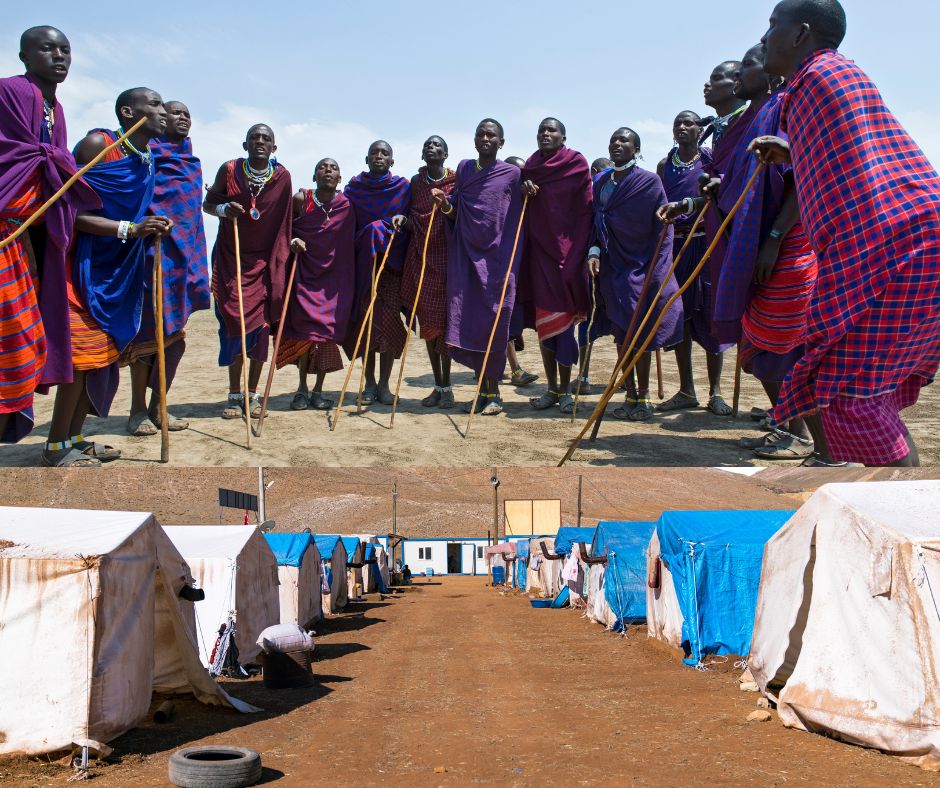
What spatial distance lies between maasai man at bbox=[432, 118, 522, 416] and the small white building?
34768 mm

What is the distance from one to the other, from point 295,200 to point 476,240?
7.34ft

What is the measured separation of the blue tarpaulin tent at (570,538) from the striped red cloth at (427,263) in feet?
27.0

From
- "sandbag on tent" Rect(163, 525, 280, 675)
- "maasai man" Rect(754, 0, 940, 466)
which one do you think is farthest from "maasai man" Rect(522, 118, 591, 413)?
"maasai man" Rect(754, 0, 940, 466)

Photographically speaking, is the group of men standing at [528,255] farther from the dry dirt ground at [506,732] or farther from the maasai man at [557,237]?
the dry dirt ground at [506,732]

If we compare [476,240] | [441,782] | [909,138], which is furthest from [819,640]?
[476,240]

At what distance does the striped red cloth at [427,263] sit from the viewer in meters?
10.5

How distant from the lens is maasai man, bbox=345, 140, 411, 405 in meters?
10.7

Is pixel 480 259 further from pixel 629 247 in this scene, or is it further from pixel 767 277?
pixel 767 277

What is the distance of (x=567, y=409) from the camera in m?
9.73

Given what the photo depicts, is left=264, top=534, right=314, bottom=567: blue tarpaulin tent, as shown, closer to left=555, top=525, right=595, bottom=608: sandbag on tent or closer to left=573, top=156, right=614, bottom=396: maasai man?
left=555, top=525, right=595, bottom=608: sandbag on tent

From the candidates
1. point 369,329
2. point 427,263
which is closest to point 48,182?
point 369,329

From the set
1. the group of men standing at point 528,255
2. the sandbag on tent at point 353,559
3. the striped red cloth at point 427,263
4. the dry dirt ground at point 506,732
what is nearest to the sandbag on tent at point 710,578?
the dry dirt ground at point 506,732

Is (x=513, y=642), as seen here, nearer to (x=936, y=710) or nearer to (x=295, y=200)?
(x=295, y=200)

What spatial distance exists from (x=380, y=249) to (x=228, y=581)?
13.6 feet
